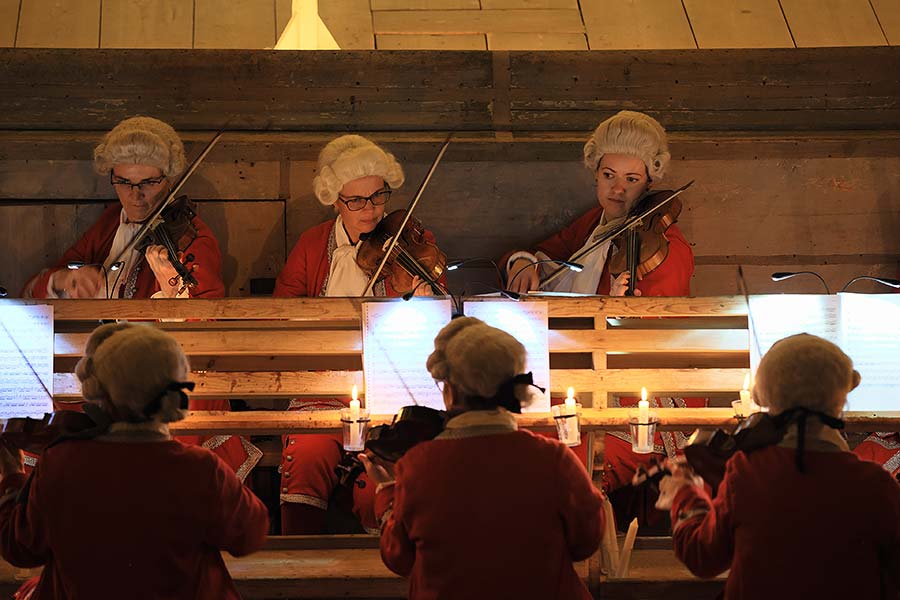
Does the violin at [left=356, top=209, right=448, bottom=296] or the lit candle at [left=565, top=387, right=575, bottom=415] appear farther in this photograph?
the violin at [left=356, top=209, right=448, bottom=296]

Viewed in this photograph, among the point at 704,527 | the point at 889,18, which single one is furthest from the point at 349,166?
the point at 889,18

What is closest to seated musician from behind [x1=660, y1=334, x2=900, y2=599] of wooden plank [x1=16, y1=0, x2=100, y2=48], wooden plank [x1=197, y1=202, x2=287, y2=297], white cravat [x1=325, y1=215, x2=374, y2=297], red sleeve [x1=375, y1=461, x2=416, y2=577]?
red sleeve [x1=375, y1=461, x2=416, y2=577]

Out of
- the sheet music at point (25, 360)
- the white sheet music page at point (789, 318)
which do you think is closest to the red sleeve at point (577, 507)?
the white sheet music page at point (789, 318)

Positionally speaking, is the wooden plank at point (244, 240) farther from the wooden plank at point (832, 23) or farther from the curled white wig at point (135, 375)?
the wooden plank at point (832, 23)

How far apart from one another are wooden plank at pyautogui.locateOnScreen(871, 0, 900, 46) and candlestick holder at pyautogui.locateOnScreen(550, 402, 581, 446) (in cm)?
400

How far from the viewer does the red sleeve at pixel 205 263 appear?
535cm

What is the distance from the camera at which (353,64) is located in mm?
6109

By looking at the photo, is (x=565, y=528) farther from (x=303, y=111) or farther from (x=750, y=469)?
(x=303, y=111)

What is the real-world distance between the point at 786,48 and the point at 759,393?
349cm

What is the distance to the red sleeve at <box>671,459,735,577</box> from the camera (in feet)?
10.2

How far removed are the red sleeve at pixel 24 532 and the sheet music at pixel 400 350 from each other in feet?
3.96

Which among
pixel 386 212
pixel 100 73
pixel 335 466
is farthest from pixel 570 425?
pixel 100 73

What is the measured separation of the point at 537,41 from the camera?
6703mm

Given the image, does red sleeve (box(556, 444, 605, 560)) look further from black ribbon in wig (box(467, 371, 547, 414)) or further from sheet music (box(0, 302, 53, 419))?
sheet music (box(0, 302, 53, 419))
